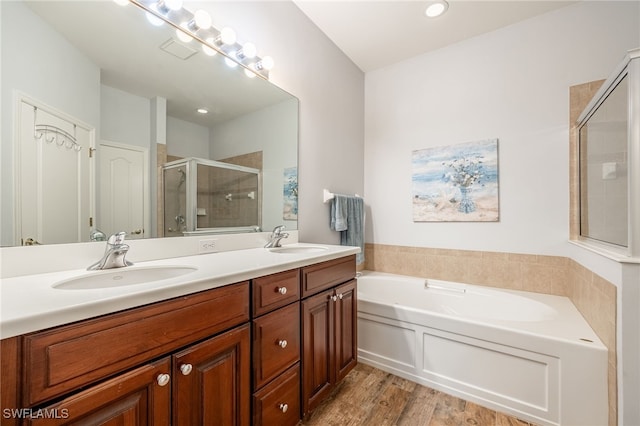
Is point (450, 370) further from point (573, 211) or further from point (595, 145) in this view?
point (595, 145)

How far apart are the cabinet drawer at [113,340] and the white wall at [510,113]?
191cm

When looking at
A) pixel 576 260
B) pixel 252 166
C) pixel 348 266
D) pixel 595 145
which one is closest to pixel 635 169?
pixel 595 145

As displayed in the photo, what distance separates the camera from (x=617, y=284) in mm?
1196

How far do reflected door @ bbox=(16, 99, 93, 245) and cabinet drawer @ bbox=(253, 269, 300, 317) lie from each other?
0.70 metres

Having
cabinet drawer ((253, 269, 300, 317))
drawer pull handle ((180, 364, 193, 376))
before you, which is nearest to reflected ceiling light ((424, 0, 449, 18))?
cabinet drawer ((253, 269, 300, 317))

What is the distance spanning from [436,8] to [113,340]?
105 inches

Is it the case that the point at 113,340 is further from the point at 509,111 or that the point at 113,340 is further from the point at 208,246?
the point at 509,111

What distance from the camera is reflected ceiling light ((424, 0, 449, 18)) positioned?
1974 millimetres

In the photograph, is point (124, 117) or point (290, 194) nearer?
point (124, 117)

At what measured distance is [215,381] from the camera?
890 mm

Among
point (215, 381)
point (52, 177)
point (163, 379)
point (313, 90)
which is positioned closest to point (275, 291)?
point (215, 381)

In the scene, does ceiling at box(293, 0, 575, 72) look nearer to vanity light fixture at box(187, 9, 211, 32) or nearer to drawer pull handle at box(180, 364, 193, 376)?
vanity light fixture at box(187, 9, 211, 32)

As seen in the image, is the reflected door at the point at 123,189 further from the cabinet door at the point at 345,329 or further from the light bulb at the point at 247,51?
the cabinet door at the point at 345,329

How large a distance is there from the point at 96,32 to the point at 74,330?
115cm
